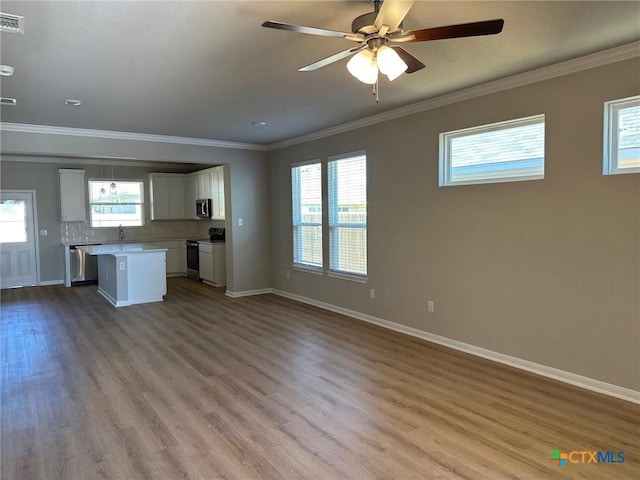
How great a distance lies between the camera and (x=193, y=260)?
9180mm

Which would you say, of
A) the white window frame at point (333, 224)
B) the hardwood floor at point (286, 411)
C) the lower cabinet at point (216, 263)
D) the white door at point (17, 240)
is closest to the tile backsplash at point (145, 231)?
the white door at point (17, 240)

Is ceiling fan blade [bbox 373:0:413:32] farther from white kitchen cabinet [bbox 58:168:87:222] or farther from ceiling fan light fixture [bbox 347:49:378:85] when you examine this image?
white kitchen cabinet [bbox 58:168:87:222]

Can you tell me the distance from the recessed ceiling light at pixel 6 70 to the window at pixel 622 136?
4582 mm

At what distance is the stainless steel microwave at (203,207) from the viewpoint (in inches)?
344

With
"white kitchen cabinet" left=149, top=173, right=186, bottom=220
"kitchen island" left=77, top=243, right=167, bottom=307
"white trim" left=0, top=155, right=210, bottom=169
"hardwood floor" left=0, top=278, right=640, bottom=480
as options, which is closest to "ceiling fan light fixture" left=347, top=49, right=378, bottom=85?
"hardwood floor" left=0, top=278, right=640, bottom=480

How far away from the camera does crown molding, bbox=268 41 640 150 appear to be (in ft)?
10.1

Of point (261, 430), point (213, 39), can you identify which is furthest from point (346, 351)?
point (213, 39)

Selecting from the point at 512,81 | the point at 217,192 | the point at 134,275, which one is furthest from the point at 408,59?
the point at 217,192

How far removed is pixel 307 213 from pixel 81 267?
16.8 ft

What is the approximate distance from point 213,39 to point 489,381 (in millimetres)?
3381

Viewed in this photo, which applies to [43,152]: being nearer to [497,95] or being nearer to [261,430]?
[261,430]

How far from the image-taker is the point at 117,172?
9.12 metres

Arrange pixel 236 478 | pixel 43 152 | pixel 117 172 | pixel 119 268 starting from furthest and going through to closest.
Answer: pixel 117 172, pixel 119 268, pixel 43 152, pixel 236 478

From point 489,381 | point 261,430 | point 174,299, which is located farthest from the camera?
point 174,299
